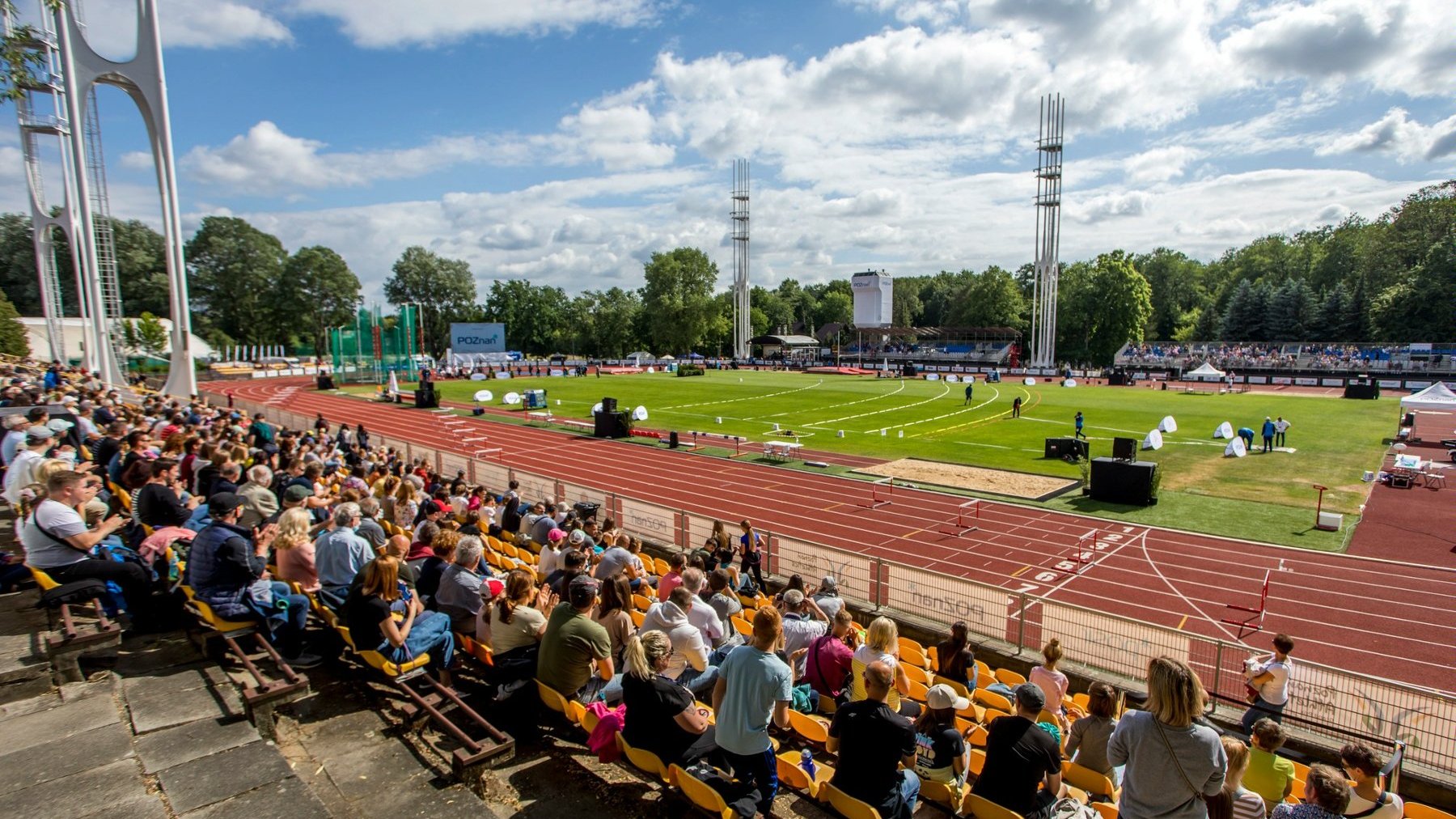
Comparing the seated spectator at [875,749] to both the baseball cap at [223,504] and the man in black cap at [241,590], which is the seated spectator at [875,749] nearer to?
the man in black cap at [241,590]

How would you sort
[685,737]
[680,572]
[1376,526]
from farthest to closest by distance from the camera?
[1376,526] → [680,572] → [685,737]

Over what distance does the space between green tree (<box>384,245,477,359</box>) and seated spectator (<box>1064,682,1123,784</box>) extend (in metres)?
112

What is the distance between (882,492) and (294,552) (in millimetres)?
17581

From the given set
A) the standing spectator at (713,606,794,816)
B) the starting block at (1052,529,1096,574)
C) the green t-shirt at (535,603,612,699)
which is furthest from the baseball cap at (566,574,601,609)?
the starting block at (1052,529,1096,574)

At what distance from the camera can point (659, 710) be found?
182 inches

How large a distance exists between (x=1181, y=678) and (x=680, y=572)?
5.37 meters

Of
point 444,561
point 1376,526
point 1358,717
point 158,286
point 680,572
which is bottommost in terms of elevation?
point 1376,526

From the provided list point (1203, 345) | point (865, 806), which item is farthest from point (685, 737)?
point (1203, 345)

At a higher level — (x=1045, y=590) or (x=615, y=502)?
(x=615, y=502)

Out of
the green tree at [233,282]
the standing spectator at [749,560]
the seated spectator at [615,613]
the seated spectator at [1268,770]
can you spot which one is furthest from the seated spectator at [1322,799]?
the green tree at [233,282]

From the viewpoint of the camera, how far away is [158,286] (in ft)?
267

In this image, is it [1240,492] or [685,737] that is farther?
[1240,492]

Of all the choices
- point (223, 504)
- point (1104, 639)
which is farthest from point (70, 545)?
→ point (1104, 639)

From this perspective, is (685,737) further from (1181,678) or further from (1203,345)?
(1203,345)
